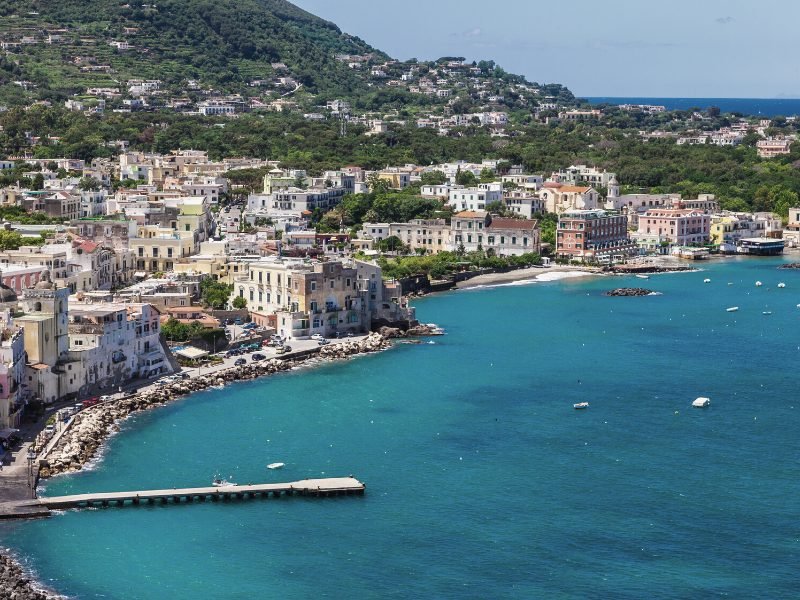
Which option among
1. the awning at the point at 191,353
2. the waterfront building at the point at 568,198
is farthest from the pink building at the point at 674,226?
the awning at the point at 191,353

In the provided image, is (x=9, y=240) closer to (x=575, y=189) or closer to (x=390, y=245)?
(x=390, y=245)

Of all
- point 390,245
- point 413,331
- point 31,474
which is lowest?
point 31,474

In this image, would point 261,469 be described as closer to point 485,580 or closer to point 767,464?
point 485,580

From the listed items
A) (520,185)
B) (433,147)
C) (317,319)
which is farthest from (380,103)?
(317,319)

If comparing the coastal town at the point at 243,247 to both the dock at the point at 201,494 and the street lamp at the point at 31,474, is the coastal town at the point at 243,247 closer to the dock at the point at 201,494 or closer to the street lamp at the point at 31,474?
the street lamp at the point at 31,474

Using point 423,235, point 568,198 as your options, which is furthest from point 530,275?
point 568,198

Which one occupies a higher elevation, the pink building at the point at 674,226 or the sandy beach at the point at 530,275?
the pink building at the point at 674,226
